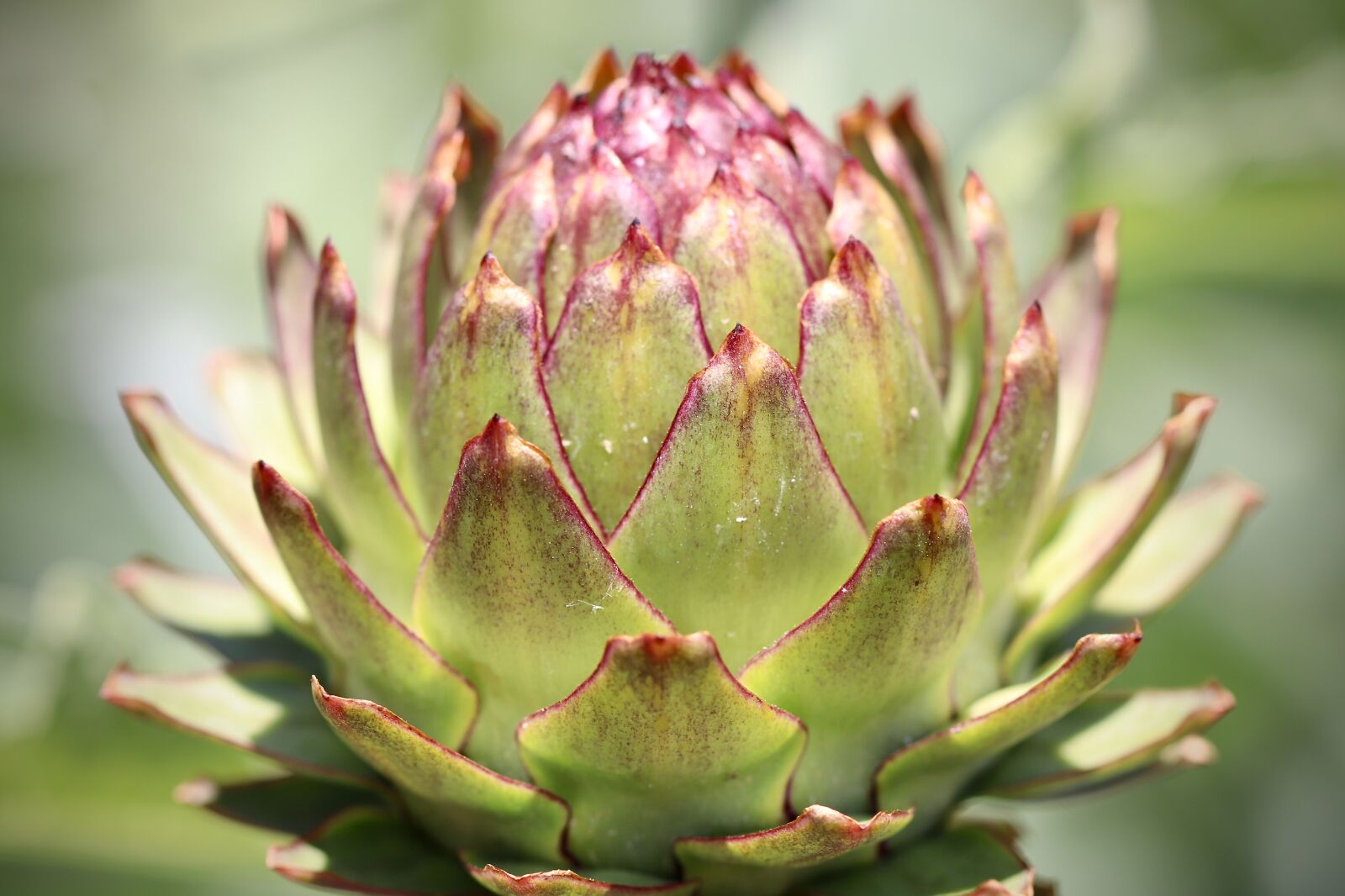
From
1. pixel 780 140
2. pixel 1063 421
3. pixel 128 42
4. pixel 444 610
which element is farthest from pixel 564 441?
pixel 128 42

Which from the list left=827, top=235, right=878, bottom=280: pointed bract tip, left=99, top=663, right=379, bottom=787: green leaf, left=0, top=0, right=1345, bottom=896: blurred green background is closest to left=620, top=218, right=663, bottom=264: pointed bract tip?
left=827, top=235, right=878, bottom=280: pointed bract tip

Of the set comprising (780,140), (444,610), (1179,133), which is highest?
(1179,133)

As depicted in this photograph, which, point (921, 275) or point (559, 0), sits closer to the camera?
point (921, 275)

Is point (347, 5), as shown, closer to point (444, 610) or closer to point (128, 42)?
point (128, 42)

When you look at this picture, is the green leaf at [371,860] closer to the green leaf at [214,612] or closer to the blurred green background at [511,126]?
the green leaf at [214,612]

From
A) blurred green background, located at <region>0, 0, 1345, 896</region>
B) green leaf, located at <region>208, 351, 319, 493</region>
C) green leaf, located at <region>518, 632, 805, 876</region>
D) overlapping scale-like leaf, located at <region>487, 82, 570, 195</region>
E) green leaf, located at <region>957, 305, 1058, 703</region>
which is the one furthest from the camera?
blurred green background, located at <region>0, 0, 1345, 896</region>

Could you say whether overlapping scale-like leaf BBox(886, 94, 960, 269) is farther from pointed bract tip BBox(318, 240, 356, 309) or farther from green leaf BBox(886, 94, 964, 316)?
pointed bract tip BBox(318, 240, 356, 309)

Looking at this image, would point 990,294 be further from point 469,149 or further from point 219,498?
point 219,498
